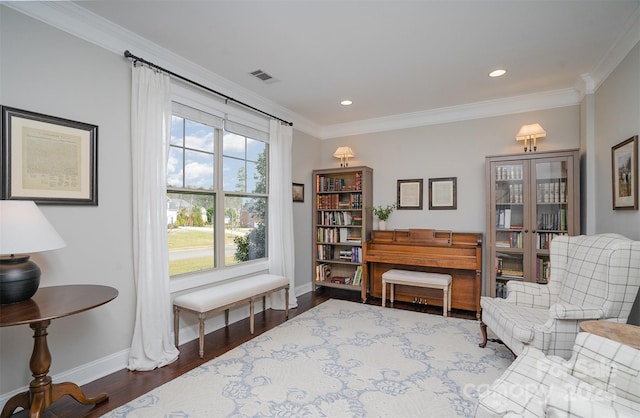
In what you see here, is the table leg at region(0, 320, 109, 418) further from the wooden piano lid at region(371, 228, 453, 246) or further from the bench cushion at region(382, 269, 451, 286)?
the wooden piano lid at region(371, 228, 453, 246)

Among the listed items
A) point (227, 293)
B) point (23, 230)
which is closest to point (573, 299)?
point (227, 293)

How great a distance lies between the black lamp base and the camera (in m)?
1.66

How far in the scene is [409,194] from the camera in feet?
15.1

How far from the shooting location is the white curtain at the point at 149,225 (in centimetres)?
253

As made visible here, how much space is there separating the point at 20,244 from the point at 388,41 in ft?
9.59

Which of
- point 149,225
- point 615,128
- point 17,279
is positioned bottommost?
point 17,279

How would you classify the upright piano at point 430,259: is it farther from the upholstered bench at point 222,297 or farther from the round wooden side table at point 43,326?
the round wooden side table at point 43,326

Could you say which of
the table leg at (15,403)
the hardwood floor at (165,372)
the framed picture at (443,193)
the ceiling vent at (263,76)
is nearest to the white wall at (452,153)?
the framed picture at (443,193)

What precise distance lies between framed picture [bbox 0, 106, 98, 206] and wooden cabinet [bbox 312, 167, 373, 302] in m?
3.14

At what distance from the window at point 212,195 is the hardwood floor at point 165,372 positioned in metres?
0.73

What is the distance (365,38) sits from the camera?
2.58 meters

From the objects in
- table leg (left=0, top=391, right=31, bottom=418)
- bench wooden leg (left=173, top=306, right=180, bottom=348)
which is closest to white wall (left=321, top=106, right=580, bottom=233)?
A: bench wooden leg (left=173, top=306, right=180, bottom=348)

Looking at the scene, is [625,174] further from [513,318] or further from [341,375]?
[341,375]

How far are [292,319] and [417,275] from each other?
1717 millimetres
